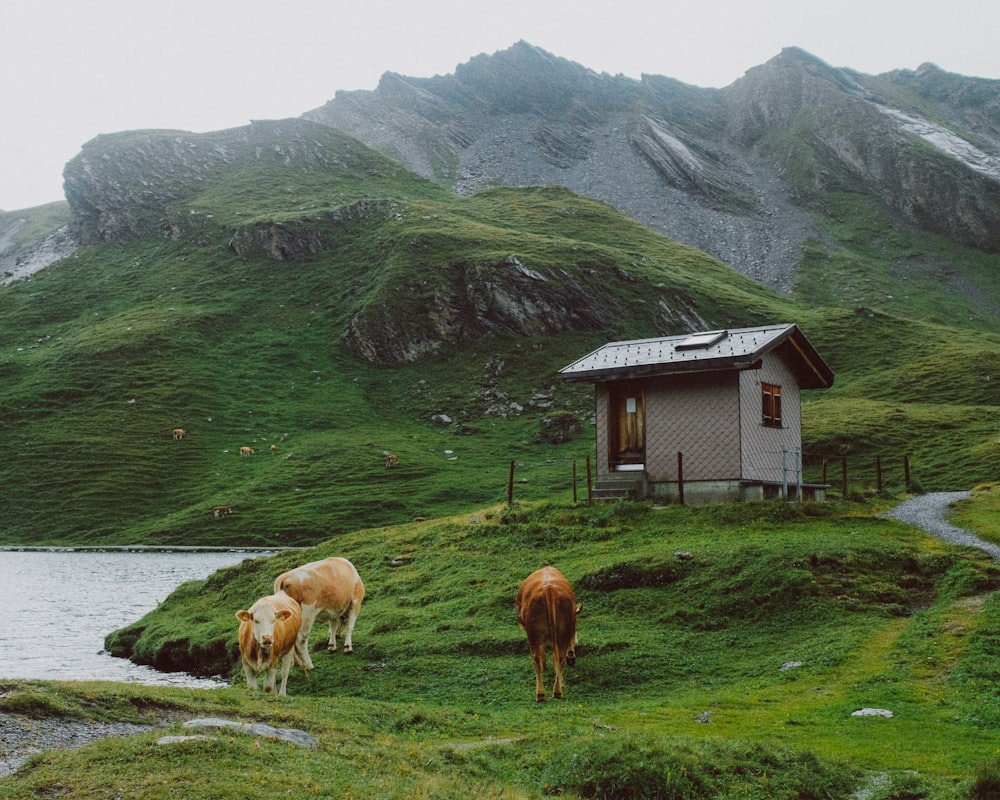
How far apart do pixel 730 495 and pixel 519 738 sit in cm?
2693

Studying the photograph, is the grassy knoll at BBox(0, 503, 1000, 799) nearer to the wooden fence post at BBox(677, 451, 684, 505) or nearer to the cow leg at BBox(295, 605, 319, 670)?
the cow leg at BBox(295, 605, 319, 670)

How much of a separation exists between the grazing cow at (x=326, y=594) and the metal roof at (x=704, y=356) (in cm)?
1992

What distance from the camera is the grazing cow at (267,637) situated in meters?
21.1

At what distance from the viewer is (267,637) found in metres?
21.1

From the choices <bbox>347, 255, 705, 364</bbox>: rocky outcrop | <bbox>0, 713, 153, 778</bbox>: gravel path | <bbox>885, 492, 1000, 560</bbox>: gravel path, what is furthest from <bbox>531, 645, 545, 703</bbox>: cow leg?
<bbox>347, 255, 705, 364</bbox>: rocky outcrop

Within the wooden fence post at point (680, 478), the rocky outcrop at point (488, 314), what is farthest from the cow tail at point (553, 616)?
the rocky outcrop at point (488, 314)

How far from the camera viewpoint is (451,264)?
147 meters

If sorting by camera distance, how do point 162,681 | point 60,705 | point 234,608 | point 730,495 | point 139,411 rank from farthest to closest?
point 139,411
point 730,495
point 234,608
point 162,681
point 60,705

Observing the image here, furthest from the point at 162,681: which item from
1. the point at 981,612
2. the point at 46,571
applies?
the point at 46,571

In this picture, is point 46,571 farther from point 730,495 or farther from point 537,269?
point 537,269

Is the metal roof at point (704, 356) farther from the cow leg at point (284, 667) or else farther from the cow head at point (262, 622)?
the cow head at point (262, 622)

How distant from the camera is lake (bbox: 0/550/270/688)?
32.0m

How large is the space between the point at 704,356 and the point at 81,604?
35.2 metres

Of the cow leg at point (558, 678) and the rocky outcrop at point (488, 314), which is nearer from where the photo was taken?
the cow leg at point (558, 678)
